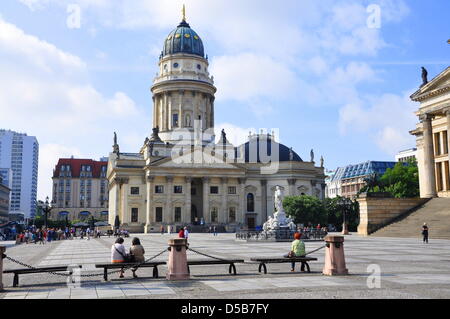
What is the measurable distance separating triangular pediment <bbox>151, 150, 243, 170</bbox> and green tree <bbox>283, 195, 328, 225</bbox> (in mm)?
15539

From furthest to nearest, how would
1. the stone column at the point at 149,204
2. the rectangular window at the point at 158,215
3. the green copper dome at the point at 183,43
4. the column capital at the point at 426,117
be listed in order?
the green copper dome at the point at 183,43 < the rectangular window at the point at 158,215 < the stone column at the point at 149,204 < the column capital at the point at 426,117

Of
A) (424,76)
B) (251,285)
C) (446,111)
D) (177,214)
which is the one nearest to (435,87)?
(424,76)

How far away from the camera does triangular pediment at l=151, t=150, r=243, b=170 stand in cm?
7850

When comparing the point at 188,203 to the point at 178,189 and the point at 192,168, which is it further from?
the point at 192,168

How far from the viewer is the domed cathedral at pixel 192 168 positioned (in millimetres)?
78625

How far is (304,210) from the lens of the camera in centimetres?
6850

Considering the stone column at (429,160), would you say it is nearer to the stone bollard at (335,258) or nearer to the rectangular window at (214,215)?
the stone bollard at (335,258)

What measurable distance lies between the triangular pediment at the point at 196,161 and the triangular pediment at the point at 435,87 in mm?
39132

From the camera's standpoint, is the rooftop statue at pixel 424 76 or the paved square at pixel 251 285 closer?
the paved square at pixel 251 285

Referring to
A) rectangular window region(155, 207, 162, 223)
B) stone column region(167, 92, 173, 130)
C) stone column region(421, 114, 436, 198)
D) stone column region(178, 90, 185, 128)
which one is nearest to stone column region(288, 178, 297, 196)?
rectangular window region(155, 207, 162, 223)

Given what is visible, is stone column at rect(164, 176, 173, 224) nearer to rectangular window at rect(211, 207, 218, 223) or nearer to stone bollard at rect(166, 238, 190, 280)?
rectangular window at rect(211, 207, 218, 223)

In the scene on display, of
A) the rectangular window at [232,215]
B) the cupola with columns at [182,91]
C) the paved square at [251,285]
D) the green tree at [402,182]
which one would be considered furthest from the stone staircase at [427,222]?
the cupola with columns at [182,91]

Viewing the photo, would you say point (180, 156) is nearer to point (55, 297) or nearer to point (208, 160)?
point (208, 160)
